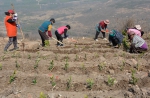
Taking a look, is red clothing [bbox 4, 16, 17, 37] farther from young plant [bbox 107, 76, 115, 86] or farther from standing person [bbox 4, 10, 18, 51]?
young plant [bbox 107, 76, 115, 86]

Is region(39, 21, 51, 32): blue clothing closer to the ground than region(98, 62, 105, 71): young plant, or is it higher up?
higher up

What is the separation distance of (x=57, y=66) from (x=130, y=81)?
1907 mm

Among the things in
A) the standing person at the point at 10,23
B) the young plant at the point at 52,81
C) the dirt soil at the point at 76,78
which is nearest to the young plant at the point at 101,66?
the dirt soil at the point at 76,78

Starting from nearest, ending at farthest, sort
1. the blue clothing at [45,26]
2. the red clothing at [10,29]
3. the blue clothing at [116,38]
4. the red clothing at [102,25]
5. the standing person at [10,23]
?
1. the standing person at [10,23]
2. the red clothing at [10,29]
3. the blue clothing at [116,38]
4. the blue clothing at [45,26]
5. the red clothing at [102,25]

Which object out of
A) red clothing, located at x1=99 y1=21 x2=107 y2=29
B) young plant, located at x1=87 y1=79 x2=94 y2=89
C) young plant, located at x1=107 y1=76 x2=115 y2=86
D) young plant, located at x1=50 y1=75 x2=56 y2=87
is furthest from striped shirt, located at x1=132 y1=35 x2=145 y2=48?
red clothing, located at x1=99 y1=21 x2=107 y2=29

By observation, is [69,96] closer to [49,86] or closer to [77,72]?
[49,86]

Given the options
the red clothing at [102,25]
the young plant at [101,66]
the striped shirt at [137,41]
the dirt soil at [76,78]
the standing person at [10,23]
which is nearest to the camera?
the dirt soil at [76,78]

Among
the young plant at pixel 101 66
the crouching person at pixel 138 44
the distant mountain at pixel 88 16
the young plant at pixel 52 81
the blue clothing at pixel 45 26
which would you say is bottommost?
the distant mountain at pixel 88 16

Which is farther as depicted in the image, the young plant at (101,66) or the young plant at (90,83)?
the young plant at (101,66)

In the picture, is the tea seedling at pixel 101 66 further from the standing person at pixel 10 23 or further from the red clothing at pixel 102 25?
the red clothing at pixel 102 25

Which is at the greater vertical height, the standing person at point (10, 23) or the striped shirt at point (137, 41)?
the standing person at point (10, 23)

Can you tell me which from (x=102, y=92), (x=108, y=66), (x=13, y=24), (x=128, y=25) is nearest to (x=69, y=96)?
(x=102, y=92)

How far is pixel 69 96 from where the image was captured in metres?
4.16

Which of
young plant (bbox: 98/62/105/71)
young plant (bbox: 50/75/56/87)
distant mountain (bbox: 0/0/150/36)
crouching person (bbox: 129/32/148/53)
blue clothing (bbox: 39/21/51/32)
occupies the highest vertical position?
blue clothing (bbox: 39/21/51/32)
